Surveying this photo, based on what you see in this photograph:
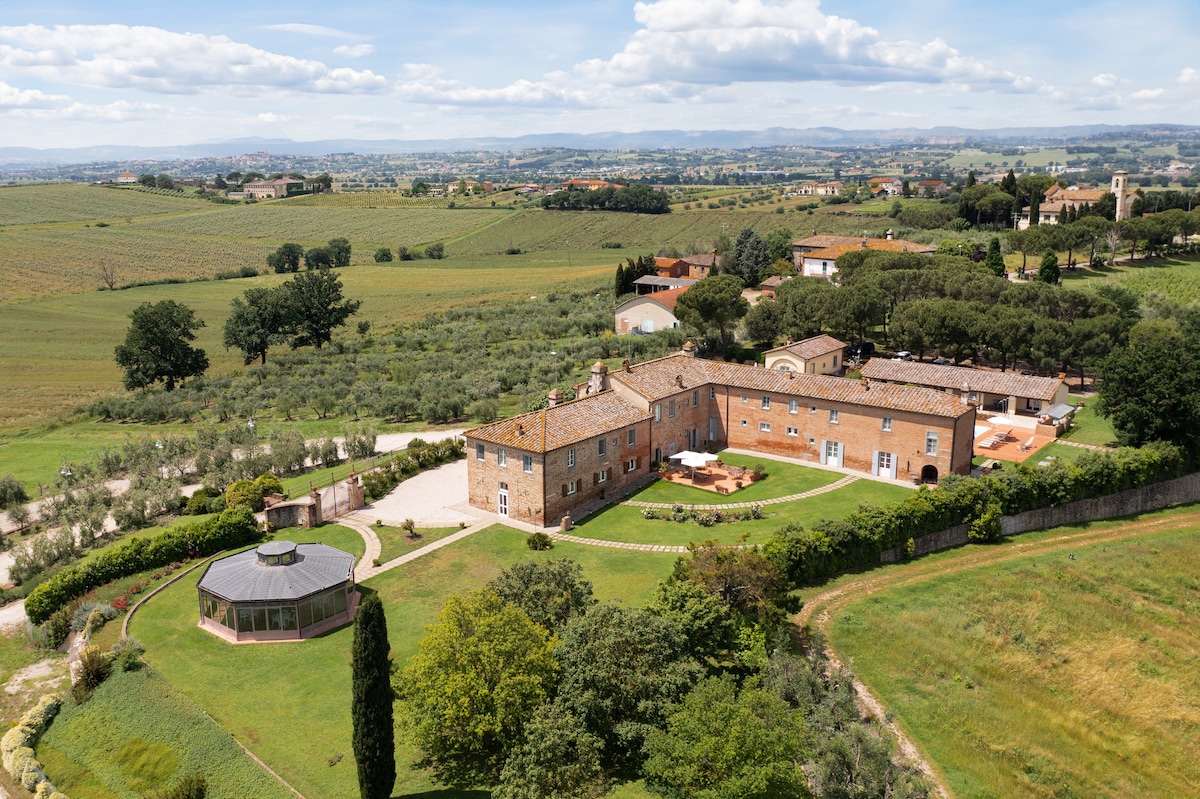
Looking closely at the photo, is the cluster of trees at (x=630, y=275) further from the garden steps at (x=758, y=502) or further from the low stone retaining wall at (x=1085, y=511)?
the low stone retaining wall at (x=1085, y=511)

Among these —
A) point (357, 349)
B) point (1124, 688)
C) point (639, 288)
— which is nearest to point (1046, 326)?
point (1124, 688)

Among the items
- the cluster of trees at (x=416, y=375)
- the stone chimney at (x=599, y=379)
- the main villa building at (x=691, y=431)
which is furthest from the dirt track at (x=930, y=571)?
the cluster of trees at (x=416, y=375)

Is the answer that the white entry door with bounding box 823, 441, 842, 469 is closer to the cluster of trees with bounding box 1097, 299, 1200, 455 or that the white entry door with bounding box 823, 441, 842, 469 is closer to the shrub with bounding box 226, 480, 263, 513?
the cluster of trees with bounding box 1097, 299, 1200, 455

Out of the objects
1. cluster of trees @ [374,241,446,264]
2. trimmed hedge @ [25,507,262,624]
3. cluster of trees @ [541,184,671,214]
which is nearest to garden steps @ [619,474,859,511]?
trimmed hedge @ [25,507,262,624]

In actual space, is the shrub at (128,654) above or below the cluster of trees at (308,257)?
below

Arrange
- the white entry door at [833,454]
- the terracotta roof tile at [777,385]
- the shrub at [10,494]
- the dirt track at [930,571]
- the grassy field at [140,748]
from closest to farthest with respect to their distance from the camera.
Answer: the grassy field at [140,748]
the dirt track at [930,571]
the terracotta roof tile at [777,385]
the shrub at [10,494]
the white entry door at [833,454]

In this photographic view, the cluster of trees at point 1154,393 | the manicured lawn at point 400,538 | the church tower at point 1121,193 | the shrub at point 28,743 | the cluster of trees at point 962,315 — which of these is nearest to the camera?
the shrub at point 28,743
